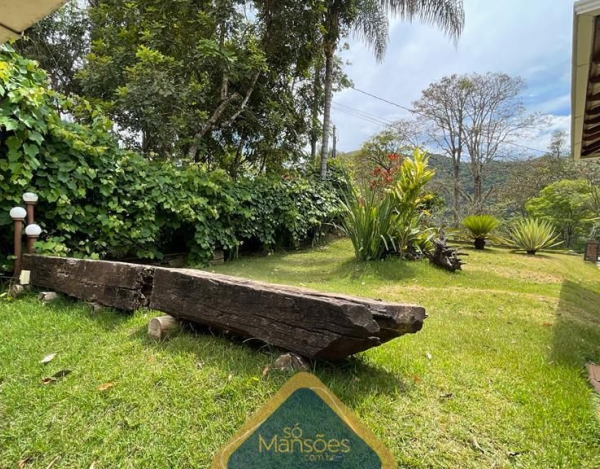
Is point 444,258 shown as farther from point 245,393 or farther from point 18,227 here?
point 18,227

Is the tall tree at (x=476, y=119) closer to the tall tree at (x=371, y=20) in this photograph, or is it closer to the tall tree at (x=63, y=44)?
the tall tree at (x=371, y=20)

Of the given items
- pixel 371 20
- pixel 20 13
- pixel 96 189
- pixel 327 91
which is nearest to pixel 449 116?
pixel 371 20

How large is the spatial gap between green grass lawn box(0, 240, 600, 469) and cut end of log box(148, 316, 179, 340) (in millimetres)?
60

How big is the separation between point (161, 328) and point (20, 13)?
4.96 feet

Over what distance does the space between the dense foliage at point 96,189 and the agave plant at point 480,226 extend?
4911mm

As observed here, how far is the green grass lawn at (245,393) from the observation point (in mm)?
1150

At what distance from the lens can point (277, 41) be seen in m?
6.69

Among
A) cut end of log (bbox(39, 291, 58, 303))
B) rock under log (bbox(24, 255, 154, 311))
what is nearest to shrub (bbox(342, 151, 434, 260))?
rock under log (bbox(24, 255, 154, 311))

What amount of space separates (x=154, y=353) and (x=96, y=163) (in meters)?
2.68

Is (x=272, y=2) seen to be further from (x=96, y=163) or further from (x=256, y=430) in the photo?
(x=256, y=430)

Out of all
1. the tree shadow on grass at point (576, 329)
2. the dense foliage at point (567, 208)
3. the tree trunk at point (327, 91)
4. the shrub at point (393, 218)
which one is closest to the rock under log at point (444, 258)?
the shrub at point (393, 218)

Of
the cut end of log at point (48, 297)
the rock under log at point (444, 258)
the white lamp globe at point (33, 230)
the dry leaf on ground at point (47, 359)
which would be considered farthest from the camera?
the rock under log at point (444, 258)

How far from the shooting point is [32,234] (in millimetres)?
2871

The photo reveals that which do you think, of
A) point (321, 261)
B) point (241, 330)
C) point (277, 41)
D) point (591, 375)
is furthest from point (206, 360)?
point (277, 41)
